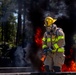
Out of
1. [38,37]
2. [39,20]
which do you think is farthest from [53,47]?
[39,20]

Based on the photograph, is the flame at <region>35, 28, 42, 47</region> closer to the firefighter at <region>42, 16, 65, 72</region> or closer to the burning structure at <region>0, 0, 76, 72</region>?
the burning structure at <region>0, 0, 76, 72</region>

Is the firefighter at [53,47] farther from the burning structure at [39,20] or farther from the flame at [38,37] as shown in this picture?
the flame at [38,37]

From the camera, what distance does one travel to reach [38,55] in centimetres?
1550

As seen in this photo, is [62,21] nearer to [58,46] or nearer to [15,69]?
[15,69]

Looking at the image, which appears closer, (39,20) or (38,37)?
(38,37)

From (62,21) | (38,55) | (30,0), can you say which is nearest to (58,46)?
(38,55)

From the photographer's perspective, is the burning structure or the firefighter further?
the burning structure

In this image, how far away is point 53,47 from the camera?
8250 millimetres

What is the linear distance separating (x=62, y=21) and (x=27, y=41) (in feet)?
6.45

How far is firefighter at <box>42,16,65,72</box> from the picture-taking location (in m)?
8.19

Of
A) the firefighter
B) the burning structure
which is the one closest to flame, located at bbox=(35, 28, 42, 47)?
the burning structure

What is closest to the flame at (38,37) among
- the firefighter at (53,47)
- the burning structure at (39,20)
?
the burning structure at (39,20)

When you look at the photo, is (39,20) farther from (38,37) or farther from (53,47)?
(53,47)

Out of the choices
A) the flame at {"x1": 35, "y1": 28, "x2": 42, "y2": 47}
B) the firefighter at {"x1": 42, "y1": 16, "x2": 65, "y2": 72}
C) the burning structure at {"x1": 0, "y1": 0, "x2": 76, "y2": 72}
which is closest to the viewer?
the firefighter at {"x1": 42, "y1": 16, "x2": 65, "y2": 72}
